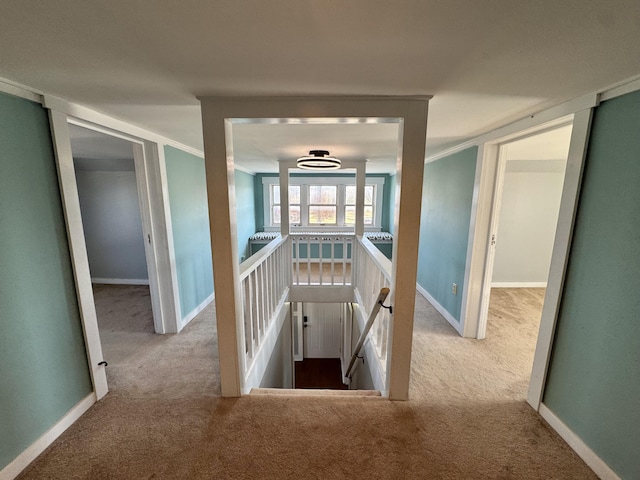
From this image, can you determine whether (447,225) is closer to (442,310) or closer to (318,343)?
(442,310)

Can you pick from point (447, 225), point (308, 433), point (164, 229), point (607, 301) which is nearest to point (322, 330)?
point (447, 225)

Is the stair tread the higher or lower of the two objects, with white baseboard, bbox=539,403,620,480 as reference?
lower

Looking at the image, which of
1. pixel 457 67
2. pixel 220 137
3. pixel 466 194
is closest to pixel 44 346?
pixel 220 137

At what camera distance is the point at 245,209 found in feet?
16.2

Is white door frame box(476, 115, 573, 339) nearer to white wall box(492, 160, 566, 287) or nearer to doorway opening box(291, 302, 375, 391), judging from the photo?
white wall box(492, 160, 566, 287)

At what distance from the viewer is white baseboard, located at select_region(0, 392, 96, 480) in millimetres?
1217

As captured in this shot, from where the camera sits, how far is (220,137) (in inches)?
56.7

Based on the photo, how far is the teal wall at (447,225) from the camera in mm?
2664

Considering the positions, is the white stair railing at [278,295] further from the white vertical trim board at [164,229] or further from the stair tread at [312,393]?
the white vertical trim board at [164,229]

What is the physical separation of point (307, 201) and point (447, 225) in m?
3.25

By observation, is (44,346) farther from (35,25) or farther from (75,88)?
(35,25)

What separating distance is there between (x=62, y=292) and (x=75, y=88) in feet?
3.70

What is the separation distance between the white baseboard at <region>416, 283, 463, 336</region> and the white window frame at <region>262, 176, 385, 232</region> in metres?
2.30

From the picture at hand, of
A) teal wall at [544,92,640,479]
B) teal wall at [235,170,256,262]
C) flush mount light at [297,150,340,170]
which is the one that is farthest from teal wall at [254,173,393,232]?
teal wall at [544,92,640,479]
